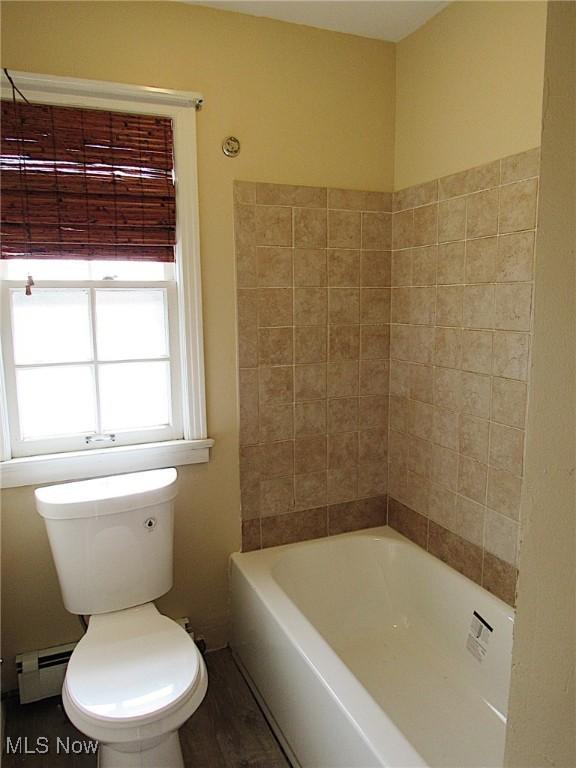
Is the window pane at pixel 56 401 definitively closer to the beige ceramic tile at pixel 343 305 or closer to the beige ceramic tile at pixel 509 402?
the beige ceramic tile at pixel 343 305

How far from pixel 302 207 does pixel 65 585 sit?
5.51 ft

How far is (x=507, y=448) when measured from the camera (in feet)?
6.38

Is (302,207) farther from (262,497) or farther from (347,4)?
(262,497)

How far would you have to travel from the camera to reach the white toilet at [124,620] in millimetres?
1532

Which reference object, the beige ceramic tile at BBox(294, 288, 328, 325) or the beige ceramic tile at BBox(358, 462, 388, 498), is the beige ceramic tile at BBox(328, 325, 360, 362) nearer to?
the beige ceramic tile at BBox(294, 288, 328, 325)

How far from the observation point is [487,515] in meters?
2.05

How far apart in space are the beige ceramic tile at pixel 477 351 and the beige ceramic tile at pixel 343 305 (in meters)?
0.52

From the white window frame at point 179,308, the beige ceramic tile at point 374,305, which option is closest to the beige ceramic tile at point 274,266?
the white window frame at point 179,308

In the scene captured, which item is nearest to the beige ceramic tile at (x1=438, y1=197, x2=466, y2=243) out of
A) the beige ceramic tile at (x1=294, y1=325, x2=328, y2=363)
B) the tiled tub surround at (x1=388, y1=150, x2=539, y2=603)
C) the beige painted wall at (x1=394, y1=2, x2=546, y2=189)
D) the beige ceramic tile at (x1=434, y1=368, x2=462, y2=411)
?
the tiled tub surround at (x1=388, y1=150, x2=539, y2=603)

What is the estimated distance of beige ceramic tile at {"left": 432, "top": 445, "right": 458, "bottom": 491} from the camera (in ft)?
7.25

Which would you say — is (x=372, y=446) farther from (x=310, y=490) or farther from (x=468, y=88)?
(x=468, y=88)

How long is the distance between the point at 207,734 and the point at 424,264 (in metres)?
1.94

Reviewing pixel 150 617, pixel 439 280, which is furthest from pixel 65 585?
pixel 439 280

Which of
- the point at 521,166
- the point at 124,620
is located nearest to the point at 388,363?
the point at 521,166
